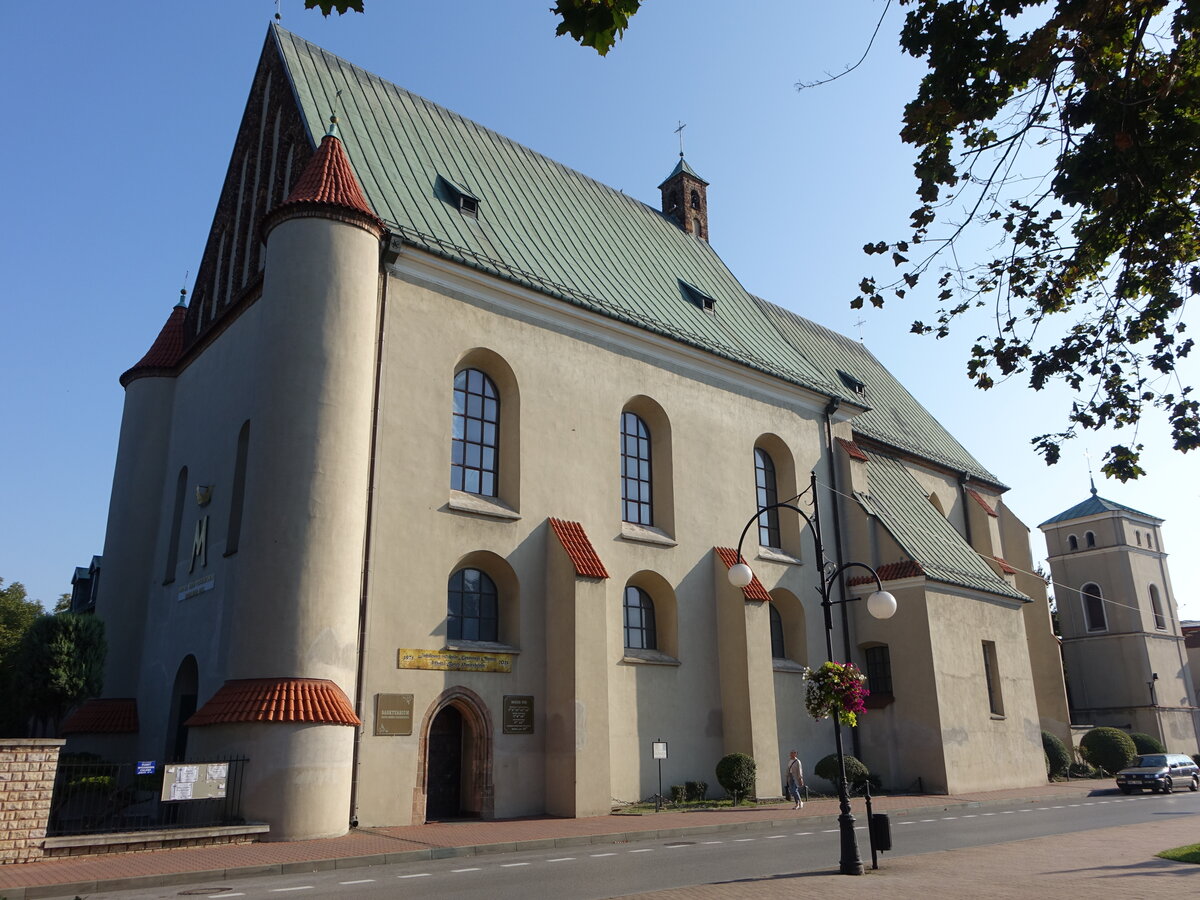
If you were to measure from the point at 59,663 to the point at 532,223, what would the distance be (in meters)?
16.2

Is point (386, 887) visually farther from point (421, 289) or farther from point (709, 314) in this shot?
point (709, 314)

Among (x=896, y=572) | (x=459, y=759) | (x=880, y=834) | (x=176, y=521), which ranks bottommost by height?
(x=880, y=834)

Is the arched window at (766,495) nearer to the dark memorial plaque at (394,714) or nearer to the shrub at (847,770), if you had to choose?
the shrub at (847,770)

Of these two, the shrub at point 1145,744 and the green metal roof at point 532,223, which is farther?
the shrub at point 1145,744

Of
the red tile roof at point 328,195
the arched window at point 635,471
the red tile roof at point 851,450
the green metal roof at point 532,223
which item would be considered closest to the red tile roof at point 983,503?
the green metal roof at point 532,223

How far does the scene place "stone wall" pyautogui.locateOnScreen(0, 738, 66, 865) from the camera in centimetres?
1346

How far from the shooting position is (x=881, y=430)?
122 ft

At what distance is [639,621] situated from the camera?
2464cm

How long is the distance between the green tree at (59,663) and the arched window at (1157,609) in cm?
5250

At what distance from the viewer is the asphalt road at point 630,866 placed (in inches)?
454

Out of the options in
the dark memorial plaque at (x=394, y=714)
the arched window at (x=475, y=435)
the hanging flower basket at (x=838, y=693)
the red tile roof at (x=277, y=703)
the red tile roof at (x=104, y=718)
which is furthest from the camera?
the red tile roof at (x=104, y=718)

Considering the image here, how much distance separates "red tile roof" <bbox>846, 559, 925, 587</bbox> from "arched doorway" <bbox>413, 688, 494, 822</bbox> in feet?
47.1

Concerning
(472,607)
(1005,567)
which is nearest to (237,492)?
(472,607)

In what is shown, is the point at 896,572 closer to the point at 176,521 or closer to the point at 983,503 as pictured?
the point at 983,503
